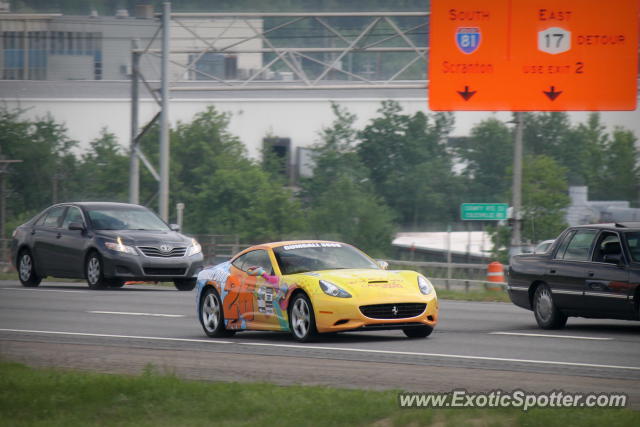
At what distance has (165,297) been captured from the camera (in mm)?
23719

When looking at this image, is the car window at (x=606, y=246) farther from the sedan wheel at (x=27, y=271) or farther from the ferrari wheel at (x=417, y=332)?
the sedan wheel at (x=27, y=271)

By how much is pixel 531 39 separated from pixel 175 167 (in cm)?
4400

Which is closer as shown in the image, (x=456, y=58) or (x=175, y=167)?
(x=456, y=58)

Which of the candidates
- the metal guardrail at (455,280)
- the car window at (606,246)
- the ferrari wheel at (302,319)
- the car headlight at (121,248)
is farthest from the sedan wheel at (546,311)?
the metal guardrail at (455,280)

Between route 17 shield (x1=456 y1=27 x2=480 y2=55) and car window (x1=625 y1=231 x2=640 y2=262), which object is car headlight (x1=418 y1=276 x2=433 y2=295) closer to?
car window (x1=625 y1=231 x2=640 y2=262)

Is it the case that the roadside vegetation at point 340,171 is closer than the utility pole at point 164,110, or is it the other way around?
the utility pole at point 164,110

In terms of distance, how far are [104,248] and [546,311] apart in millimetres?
10492

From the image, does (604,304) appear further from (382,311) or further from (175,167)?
(175,167)

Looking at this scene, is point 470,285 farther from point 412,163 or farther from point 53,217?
point 412,163

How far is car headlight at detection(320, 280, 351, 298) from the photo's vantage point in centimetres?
1447

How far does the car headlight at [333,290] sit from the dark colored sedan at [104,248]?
33.6 ft

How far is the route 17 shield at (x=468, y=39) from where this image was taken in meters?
30.5

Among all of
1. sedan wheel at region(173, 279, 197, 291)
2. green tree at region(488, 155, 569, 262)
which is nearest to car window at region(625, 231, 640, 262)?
sedan wheel at region(173, 279, 197, 291)

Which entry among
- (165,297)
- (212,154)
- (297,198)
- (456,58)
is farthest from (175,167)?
(165,297)
